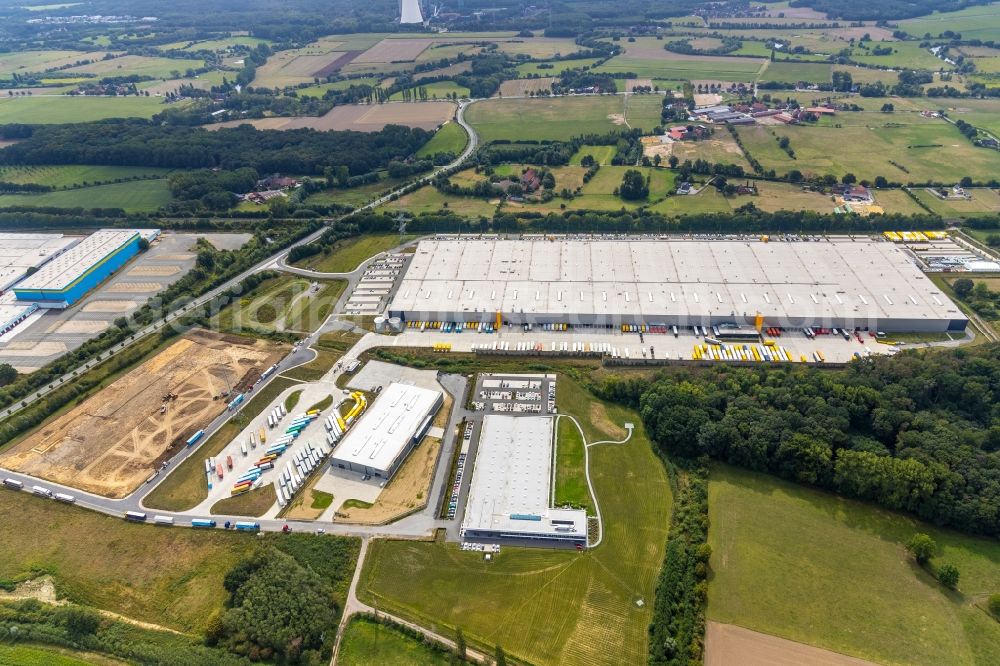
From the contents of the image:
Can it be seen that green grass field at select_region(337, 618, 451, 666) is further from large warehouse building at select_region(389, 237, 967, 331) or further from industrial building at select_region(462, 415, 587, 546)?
large warehouse building at select_region(389, 237, 967, 331)

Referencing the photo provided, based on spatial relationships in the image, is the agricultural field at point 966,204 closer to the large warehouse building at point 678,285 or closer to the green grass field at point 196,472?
the large warehouse building at point 678,285

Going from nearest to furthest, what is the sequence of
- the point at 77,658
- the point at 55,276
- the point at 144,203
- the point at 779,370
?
the point at 77,658 < the point at 779,370 < the point at 55,276 < the point at 144,203

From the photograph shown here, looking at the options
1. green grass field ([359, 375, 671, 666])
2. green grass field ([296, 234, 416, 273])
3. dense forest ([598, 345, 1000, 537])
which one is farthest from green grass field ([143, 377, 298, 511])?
dense forest ([598, 345, 1000, 537])

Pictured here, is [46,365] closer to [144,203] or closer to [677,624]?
[144,203]

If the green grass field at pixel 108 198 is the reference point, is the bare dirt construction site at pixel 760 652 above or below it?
below

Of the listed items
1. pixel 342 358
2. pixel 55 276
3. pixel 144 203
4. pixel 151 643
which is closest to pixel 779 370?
pixel 342 358

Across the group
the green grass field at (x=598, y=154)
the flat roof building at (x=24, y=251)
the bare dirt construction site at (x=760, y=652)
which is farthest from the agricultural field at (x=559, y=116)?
the bare dirt construction site at (x=760, y=652)
